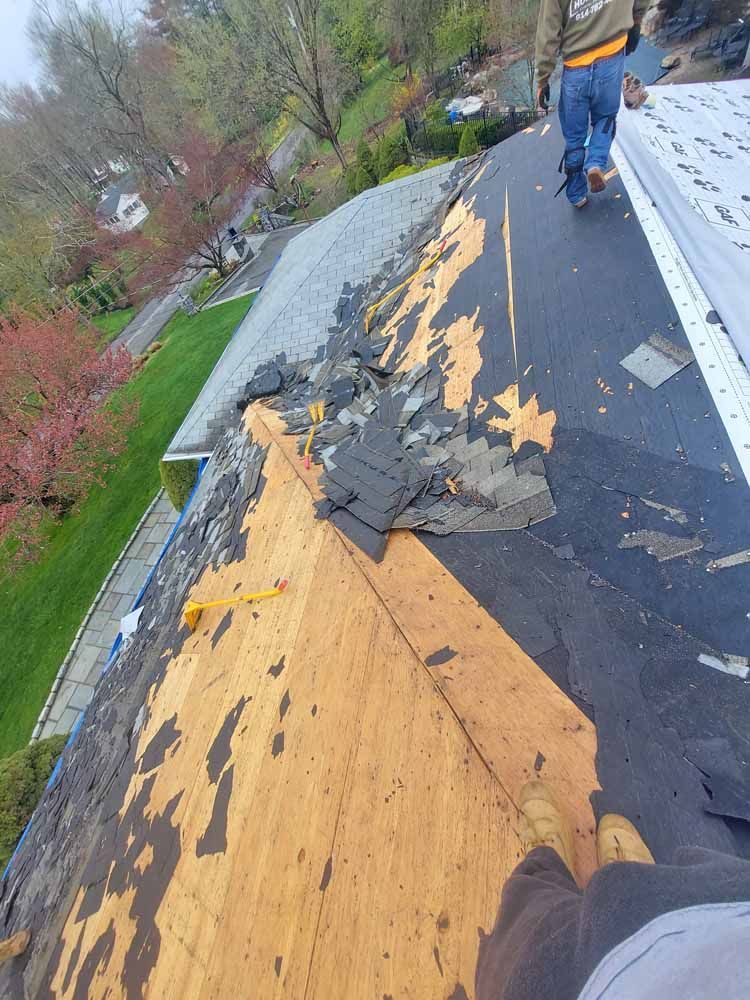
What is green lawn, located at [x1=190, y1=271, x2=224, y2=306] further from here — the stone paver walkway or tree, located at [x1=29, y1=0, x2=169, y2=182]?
the stone paver walkway

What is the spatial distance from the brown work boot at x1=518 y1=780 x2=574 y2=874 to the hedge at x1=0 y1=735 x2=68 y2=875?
7.66m

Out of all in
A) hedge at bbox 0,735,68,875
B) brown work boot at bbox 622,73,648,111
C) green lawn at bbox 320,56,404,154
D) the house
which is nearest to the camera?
brown work boot at bbox 622,73,648,111

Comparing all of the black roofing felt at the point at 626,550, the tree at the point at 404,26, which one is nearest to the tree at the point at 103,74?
the tree at the point at 404,26

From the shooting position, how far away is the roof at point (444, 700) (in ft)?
6.57

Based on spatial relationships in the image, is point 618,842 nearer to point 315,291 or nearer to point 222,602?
point 222,602

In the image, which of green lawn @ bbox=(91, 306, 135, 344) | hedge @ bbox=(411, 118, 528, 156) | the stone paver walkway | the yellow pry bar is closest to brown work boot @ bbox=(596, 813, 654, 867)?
the yellow pry bar

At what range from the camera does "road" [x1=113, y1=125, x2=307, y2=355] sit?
2197 centimetres

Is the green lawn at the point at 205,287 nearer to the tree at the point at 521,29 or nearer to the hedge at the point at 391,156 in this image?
the hedge at the point at 391,156

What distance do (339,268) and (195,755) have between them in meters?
7.83

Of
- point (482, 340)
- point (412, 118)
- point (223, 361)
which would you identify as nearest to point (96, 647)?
point (223, 361)

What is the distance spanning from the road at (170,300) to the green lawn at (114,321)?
0.47 m

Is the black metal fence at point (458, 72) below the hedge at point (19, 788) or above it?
above

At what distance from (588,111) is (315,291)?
17.8 ft

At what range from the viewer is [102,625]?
9.60 meters
